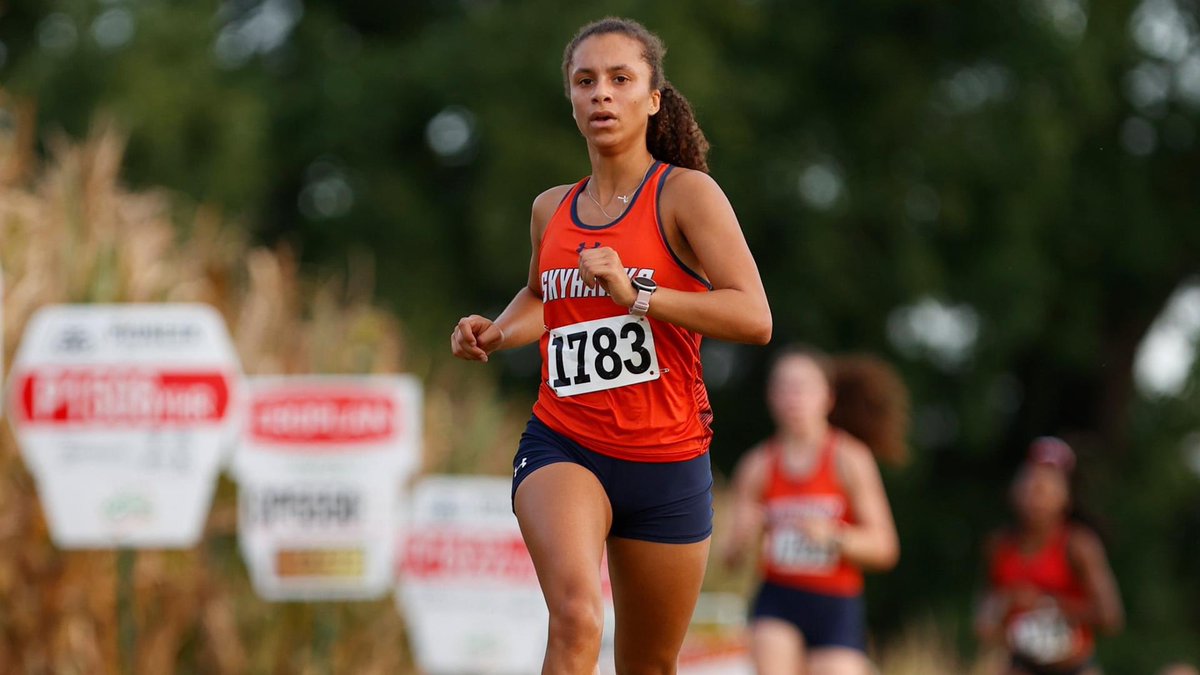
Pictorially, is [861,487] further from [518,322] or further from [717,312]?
[717,312]

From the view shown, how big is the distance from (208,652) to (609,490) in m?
5.57

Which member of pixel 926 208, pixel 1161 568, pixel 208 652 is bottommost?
pixel 1161 568

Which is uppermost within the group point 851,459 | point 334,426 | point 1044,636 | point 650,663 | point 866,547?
point 650,663

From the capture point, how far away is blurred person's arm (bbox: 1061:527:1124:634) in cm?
1034

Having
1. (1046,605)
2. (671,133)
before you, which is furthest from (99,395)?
(1046,605)

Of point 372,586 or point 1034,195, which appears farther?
point 1034,195

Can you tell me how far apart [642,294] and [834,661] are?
4.22 m

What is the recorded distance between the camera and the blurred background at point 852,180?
19750 mm

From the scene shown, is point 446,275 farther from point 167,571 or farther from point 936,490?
point 167,571

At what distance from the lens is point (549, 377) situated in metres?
4.99

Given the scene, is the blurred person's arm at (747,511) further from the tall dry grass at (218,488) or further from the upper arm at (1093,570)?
the tall dry grass at (218,488)

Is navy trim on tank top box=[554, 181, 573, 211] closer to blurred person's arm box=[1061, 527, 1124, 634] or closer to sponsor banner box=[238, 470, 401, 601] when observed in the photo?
sponsor banner box=[238, 470, 401, 601]

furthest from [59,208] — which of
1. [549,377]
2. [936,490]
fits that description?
[936,490]

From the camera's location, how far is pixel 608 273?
4570 millimetres
